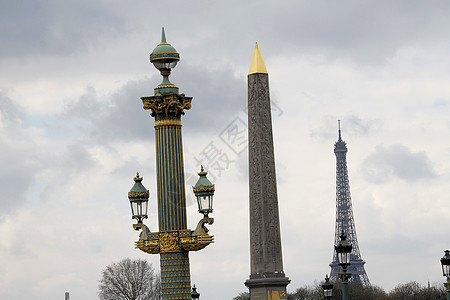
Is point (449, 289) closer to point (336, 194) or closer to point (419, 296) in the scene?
point (419, 296)

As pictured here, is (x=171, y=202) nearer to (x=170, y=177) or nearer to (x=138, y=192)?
(x=170, y=177)

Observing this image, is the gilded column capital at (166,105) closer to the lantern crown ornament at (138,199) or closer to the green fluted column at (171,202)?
the green fluted column at (171,202)

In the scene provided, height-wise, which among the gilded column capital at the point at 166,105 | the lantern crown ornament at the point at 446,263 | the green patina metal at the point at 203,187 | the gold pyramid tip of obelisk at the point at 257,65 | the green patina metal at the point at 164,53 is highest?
the gold pyramid tip of obelisk at the point at 257,65

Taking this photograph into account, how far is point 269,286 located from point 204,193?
27.0 ft

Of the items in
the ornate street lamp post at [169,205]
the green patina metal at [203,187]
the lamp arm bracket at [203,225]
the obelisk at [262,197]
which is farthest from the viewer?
the obelisk at [262,197]

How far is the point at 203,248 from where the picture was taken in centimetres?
2612

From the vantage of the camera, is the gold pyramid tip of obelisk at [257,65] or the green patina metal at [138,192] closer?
the green patina metal at [138,192]

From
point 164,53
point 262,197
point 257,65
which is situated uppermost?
point 257,65

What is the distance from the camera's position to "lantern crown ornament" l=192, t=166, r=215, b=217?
84.0ft

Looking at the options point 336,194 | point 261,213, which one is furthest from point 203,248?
point 336,194

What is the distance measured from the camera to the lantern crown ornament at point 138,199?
86.6 feet

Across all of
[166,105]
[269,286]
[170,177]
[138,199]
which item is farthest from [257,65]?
[138,199]

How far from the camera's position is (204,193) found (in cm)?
2559

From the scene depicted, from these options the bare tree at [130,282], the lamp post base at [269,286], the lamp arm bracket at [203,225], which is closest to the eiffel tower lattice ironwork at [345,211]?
the bare tree at [130,282]
